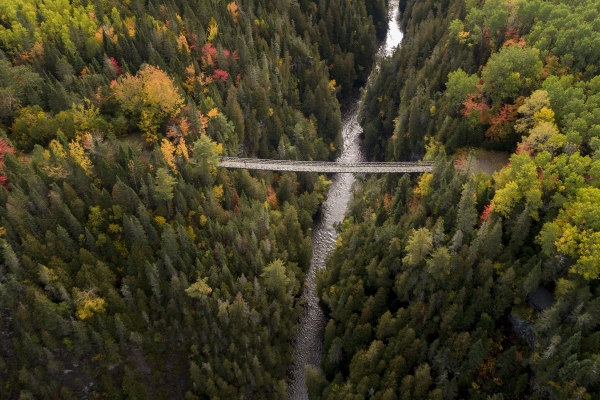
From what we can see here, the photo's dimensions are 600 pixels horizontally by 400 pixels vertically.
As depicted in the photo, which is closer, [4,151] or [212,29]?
[4,151]

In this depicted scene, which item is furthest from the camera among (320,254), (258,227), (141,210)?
(320,254)

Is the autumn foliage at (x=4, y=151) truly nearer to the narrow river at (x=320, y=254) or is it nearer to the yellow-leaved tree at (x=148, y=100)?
the yellow-leaved tree at (x=148, y=100)

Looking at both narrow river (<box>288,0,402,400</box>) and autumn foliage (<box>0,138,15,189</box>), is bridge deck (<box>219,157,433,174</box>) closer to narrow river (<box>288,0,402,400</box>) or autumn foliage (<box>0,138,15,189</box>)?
narrow river (<box>288,0,402,400</box>)

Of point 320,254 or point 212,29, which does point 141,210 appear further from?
point 212,29

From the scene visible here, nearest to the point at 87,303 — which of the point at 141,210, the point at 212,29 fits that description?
the point at 141,210

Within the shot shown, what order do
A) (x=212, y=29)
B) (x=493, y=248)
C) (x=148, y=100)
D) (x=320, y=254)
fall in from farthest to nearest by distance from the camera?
1. (x=212, y=29)
2. (x=320, y=254)
3. (x=148, y=100)
4. (x=493, y=248)

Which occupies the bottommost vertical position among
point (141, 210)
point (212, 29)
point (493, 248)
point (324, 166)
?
point (324, 166)

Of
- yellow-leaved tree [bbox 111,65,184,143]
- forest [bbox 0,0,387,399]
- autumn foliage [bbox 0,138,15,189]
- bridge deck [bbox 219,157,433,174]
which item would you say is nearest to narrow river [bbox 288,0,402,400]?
forest [bbox 0,0,387,399]
